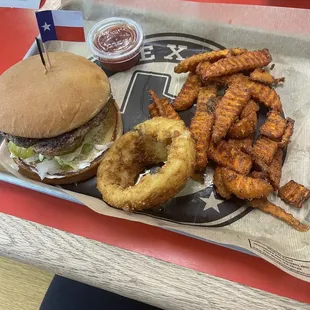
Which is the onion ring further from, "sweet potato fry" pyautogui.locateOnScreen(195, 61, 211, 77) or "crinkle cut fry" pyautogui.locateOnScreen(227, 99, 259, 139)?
"sweet potato fry" pyautogui.locateOnScreen(195, 61, 211, 77)

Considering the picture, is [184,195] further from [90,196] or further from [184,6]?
[184,6]

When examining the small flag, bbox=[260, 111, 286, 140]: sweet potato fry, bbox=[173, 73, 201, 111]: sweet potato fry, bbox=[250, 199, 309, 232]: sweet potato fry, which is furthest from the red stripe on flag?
bbox=[250, 199, 309, 232]: sweet potato fry

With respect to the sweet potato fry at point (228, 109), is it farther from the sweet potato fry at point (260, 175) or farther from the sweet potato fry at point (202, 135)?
the sweet potato fry at point (260, 175)

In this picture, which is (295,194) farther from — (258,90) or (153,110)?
(153,110)

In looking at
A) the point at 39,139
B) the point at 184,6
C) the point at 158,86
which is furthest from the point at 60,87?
the point at 184,6

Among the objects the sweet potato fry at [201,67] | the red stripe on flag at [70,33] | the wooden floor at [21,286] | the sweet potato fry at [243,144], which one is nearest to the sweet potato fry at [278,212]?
A: the sweet potato fry at [243,144]

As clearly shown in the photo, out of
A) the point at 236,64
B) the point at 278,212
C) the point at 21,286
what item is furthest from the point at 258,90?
the point at 21,286

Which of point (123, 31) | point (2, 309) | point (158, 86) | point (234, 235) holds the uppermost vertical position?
point (123, 31)

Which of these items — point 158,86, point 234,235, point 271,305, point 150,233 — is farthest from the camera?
point 158,86
